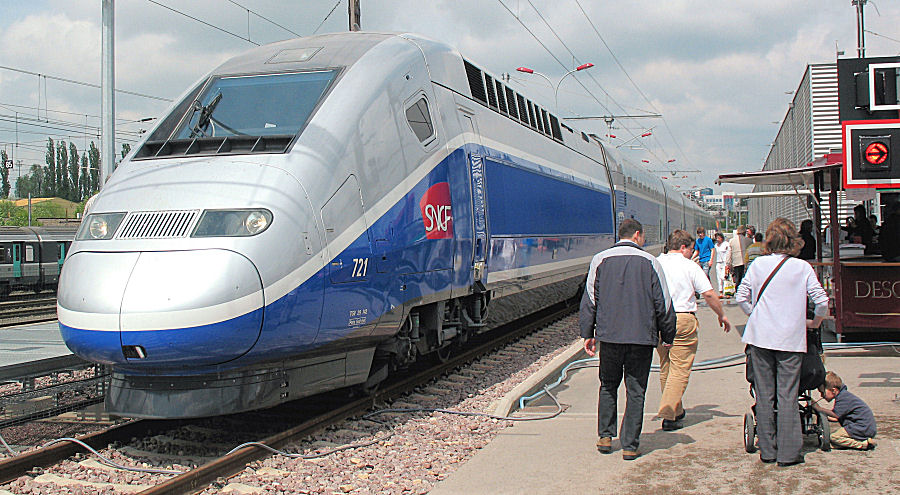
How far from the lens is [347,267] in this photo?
20.4 ft

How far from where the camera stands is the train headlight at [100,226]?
5.89m

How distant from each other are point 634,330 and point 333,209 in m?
2.32

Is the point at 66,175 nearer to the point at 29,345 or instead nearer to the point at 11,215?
the point at 11,215

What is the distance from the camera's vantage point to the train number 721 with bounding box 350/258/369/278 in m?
6.29

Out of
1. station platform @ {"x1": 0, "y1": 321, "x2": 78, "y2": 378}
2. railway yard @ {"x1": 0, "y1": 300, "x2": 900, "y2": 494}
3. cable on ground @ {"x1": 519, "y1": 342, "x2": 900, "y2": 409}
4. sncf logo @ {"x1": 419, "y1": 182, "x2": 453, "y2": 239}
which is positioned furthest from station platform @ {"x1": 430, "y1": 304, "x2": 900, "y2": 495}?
station platform @ {"x1": 0, "y1": 321, "x2": 78, "y2": 378}

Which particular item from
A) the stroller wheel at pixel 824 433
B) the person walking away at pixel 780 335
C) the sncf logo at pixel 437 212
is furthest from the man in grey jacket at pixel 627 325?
the sncf logo at pixel 437 212

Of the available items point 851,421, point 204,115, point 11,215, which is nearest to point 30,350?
point 204,115

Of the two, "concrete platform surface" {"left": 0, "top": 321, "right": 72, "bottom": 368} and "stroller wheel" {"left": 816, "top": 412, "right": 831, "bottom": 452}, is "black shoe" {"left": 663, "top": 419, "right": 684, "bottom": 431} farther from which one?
"concrete platform surface" {"left": 0, "top": 321, "right": 72, "bottom": 368}

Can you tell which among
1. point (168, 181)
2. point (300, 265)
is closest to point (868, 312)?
point (300, 265)

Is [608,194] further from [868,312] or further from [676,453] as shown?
[676,453]

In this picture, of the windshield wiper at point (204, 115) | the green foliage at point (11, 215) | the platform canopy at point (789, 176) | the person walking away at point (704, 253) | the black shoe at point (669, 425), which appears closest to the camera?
the black shoe at point (669, 425)

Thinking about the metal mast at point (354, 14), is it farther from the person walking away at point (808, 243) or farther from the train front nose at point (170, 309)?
the train front nose at point (170, 309)

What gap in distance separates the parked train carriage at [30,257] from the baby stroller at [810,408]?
30.6 meters

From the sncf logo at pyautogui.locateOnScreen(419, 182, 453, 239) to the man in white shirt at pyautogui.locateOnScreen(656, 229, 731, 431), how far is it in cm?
202
